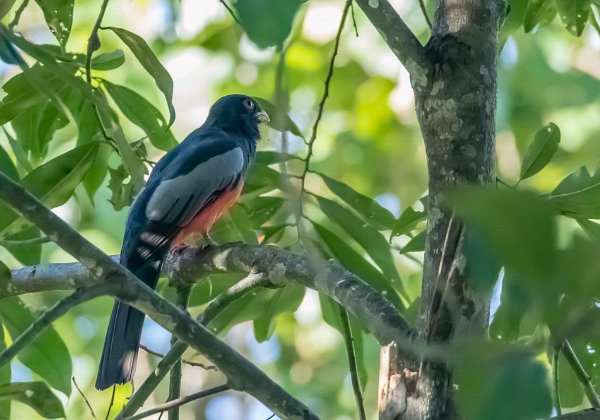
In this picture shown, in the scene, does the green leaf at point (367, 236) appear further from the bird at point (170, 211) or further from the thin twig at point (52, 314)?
the thin twig at point (52, 314)

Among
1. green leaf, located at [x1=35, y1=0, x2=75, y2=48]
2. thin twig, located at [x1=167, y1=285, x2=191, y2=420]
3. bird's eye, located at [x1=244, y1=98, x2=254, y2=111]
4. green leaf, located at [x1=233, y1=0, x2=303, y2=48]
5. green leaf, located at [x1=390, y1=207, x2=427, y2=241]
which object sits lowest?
green leaf, located at [x1=233, y1=0, x2=303, y2=48]

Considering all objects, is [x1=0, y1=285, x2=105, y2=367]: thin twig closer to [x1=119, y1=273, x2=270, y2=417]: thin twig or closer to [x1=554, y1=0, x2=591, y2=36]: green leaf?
[x1=119, y1=273, x2=270, y2=417]: thin twig

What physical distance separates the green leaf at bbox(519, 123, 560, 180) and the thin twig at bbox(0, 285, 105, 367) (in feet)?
5.82

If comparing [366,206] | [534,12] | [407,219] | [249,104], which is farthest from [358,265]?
[249,104]

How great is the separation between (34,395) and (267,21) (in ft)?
4.43

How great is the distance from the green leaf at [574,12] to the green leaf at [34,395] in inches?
80.4

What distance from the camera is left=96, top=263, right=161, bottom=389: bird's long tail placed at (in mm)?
3682

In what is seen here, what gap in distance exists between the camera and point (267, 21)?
1.15 m

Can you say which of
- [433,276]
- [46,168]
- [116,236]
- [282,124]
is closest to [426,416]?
[433,276]

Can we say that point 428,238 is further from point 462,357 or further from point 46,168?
point 46,168

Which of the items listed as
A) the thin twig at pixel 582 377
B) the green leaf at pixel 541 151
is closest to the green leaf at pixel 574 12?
the green leaf at pixel 541 151

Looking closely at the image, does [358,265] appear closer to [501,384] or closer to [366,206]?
[366,206]

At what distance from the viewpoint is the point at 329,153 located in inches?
309

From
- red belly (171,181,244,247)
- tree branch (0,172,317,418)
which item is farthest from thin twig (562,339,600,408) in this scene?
red belly (171,181,244,247)
